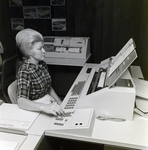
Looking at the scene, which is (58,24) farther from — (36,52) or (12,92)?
(12,92)

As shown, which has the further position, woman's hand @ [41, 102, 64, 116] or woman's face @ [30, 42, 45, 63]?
woman's face @ [30, 42, 45, 63]

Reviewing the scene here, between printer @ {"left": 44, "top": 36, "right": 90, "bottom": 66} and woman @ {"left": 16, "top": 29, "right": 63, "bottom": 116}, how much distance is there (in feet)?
1.57

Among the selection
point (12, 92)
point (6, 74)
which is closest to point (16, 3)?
point (6, 74)

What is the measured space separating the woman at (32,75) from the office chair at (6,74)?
129 millimetres

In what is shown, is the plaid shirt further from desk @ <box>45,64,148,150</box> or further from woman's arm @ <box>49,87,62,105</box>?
desk @ <box>45,64,148,150</box>

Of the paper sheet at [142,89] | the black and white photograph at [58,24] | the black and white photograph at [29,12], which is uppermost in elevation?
the black and white photograph at [29,12]

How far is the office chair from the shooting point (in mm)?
1314

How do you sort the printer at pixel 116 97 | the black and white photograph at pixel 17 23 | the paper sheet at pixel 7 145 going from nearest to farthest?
the paper sheet at pixel 7 145 → the printer at pixel 116 97 → the black and white photograph at pixel 17 23

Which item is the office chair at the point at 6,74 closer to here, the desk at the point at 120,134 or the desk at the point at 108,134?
the desk at the point at 108,134

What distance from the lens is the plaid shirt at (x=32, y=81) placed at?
1.20m

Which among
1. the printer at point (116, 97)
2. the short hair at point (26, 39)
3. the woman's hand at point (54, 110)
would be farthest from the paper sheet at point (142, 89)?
the short hair at point (26, 39)

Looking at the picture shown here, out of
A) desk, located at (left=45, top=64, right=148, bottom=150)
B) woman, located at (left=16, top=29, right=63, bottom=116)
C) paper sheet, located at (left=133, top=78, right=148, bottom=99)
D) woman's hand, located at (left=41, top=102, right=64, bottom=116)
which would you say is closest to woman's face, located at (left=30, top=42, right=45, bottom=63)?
woman, located at (left=16, top=29, right=63, bottom=116)

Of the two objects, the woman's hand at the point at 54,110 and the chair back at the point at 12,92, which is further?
the chair back at the point at 12,92

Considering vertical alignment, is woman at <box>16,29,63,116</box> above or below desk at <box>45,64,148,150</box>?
above
